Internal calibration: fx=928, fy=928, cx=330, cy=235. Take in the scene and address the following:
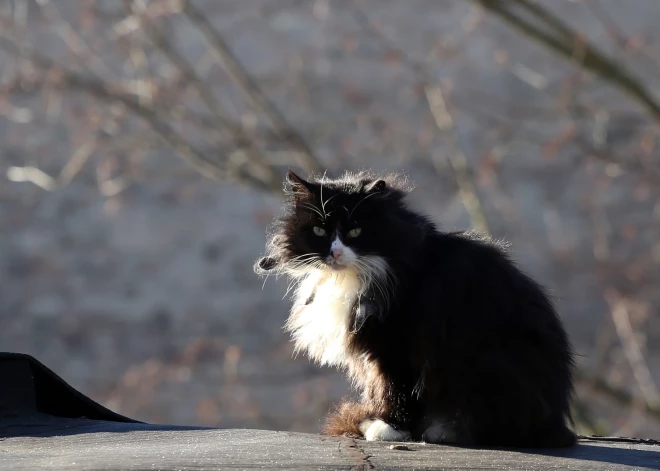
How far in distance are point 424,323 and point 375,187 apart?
42 centimetres

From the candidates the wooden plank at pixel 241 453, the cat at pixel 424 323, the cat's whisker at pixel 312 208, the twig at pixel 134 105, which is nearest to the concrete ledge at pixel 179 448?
the wooden plank at pixel 241 453

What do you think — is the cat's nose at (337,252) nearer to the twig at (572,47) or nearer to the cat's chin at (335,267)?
the cat's chin at (335,267)

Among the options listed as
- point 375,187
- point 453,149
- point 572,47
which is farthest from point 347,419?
point 453,149

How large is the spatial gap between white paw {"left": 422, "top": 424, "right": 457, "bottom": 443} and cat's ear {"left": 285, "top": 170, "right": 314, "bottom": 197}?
0.75m

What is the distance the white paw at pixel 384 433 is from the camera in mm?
2652

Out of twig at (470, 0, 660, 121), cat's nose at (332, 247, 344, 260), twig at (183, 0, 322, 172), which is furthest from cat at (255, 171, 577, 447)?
twig at (183, 0, 322, 172)

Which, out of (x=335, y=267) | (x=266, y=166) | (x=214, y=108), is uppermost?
(x=214, y=108)

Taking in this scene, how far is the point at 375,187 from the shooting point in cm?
265

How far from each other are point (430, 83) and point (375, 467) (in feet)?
13.7

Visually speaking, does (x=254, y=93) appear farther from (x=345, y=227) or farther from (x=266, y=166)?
(x=345, y=227)

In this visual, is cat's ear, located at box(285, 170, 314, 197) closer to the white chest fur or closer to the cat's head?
the cat's head

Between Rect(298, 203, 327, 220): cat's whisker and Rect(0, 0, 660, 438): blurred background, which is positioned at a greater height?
Rect(0, 0, 660, 438): blurred background

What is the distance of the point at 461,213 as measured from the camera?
A: 28.6 feet

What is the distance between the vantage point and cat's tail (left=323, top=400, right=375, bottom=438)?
2.80 m
